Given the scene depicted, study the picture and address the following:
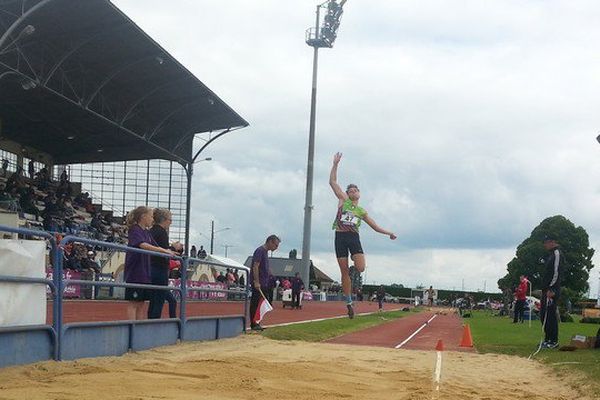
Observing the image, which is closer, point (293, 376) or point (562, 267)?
point (293, 376)

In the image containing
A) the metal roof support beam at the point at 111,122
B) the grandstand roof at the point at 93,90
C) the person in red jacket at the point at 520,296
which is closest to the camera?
the person in red jacket at the point at 520,296

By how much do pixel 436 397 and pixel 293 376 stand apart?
1504mm

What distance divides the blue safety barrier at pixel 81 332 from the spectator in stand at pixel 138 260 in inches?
4.9

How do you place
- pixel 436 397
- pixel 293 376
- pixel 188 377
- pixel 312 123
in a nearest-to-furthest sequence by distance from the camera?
pixel 436 397, pixel 188 377, pixel 293 376, pixel 312 123

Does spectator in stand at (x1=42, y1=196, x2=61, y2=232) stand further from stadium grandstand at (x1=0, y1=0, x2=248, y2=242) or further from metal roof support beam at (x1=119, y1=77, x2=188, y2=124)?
metal roof support beam at (x1=119, y1=77, x2=188, y2=124)

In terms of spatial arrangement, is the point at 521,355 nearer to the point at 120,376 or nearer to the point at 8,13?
the point at 120,376

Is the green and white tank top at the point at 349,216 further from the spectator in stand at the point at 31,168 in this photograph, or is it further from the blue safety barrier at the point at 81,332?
Result: the spectator in stand at the point at 31,168

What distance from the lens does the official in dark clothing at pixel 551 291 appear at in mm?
11867

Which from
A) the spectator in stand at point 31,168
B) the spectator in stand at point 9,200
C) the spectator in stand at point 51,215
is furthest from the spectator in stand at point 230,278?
the spectator in stand at point 31,168

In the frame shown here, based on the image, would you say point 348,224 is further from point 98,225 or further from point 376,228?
point 98,225

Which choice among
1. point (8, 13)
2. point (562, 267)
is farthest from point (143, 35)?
point (562, 267)

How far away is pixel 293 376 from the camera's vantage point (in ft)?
23.4

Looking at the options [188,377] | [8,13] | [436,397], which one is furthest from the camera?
[8,13]

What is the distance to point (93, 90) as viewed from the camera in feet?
112
